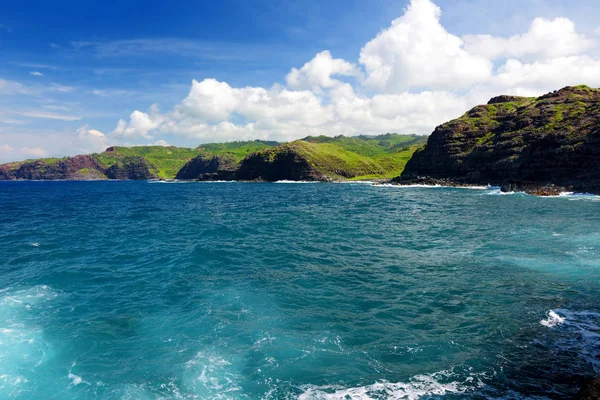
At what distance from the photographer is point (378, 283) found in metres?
29.8

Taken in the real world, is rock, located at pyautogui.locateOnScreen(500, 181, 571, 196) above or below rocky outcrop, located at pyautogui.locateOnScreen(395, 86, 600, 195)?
below

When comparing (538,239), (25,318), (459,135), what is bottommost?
(25,318)

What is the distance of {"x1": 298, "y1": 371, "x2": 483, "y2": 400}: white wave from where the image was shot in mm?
15180

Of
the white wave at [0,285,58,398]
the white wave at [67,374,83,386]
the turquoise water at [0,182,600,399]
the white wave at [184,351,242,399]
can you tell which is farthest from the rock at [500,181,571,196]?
the white wave at [0,285,58,398]

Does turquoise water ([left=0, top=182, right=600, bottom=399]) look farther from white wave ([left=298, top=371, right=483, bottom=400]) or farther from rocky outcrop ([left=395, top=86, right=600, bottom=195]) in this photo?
rocky outcrop ([left=395, top=86, right=600, bottom=195])

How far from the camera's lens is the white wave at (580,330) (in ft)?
58.3

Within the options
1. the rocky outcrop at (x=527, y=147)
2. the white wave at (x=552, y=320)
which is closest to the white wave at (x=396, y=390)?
the white wave at (x=552, y=320)

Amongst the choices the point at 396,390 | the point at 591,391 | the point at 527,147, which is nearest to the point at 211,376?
the point at 396,390

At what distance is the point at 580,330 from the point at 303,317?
56.9ft

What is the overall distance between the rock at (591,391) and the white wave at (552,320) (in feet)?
33.4

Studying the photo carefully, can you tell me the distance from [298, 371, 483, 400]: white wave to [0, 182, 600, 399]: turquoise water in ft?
0.24

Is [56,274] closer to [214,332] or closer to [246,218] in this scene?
[214,332]

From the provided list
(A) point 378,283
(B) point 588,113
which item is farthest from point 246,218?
(B) point 588,113

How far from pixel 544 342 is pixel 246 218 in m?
59.6
